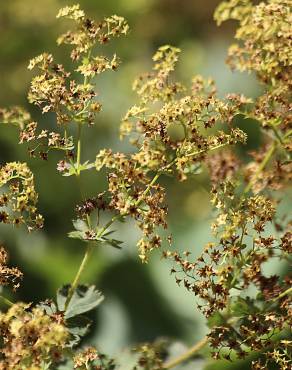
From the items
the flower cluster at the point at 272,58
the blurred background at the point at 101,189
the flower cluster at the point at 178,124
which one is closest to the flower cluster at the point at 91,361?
the flower cluster at the point at 178,124

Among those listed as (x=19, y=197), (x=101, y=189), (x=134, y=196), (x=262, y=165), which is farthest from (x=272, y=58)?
(x=101, y=189)

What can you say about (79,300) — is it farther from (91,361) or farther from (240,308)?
(240,308)

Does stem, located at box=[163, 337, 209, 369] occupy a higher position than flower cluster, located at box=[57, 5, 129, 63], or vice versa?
flower cluster, located at box=[57, 5, 129, 63]

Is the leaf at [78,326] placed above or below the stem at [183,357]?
above

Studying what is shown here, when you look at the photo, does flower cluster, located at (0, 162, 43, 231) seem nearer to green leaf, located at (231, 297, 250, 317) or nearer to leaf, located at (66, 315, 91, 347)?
leaf, located at (66, 315, 91, 347)

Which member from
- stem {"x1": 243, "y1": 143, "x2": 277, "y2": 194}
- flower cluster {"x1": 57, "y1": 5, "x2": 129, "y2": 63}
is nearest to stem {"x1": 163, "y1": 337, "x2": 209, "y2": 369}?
stem {"x1": 243, "y1": 143, "x2": 277, "y2": 194}

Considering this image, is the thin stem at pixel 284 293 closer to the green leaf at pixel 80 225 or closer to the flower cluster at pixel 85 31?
the green leaf at pixel 80 225
